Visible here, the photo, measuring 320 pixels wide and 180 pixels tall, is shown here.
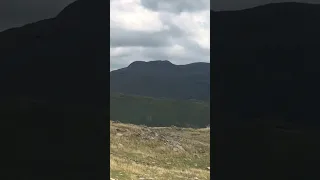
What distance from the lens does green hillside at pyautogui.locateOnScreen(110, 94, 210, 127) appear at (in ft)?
559

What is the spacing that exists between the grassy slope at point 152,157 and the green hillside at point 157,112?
4870 inches

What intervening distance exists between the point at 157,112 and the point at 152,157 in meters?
148
